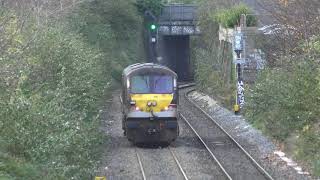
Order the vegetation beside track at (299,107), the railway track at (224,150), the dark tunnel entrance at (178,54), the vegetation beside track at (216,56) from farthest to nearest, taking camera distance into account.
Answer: the dark tunnel entrance at (178,54), the vegetation beside track at (216,56), the vegetation beside track at (299,107), the railway track at (224,150)

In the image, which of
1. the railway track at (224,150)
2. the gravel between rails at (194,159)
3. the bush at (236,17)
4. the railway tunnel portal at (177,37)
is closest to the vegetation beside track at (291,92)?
the bush at (236,17)

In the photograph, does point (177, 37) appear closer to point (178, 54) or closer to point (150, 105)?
point (178, 54)

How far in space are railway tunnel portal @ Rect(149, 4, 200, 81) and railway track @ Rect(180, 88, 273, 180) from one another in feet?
90.9

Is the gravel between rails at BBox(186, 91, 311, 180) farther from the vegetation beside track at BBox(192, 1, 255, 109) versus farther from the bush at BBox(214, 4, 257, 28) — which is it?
the bush at BBox(214, 4, 257, 28)

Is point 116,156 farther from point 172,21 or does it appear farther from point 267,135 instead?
point 172,21

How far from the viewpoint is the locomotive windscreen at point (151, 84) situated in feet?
69.4

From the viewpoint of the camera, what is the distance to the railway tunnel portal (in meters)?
59.2

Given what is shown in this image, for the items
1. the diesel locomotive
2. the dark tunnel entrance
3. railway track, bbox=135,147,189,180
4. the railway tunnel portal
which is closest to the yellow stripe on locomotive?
the diesel locomotive

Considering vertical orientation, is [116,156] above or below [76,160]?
below

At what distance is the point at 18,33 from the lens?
20.1 metres

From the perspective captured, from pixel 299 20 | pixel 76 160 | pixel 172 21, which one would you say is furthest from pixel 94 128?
pixel 172 21

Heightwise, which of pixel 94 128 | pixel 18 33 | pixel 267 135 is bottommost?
pixel 267 135

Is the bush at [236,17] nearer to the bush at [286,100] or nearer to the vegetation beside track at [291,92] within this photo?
the vegetation beside track at [291,92]

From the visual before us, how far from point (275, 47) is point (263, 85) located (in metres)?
6.87
